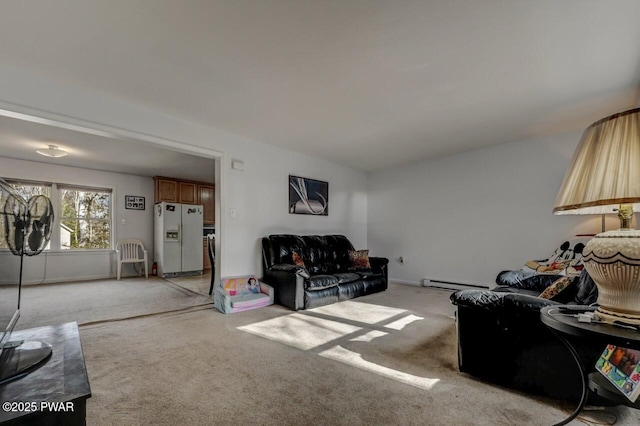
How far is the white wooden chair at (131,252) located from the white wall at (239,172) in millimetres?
3653

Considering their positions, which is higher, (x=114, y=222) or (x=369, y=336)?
(x=114, y=222)

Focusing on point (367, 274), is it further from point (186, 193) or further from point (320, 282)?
point (186, 193)

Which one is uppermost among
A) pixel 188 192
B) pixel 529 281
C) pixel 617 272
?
pixel 188 192

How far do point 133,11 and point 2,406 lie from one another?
208cm

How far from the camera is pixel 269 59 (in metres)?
2.26

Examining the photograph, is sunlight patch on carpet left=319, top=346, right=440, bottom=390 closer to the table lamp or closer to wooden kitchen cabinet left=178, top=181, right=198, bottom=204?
the table lamp

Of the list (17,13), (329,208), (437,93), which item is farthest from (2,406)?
(329,208)

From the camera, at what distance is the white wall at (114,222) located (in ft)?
17.7

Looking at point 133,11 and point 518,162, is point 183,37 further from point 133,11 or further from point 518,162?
point 518,162

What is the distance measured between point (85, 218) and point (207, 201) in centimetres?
252

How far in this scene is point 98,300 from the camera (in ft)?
13.5

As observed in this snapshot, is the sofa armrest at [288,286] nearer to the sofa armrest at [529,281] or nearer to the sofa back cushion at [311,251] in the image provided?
the sofa back cushion at [311,251]

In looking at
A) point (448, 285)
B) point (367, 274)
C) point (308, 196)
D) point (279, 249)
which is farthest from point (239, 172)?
point (448, 285)

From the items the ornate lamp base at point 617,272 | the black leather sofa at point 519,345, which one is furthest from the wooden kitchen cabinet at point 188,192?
the ornate lamp base at point 617,272
